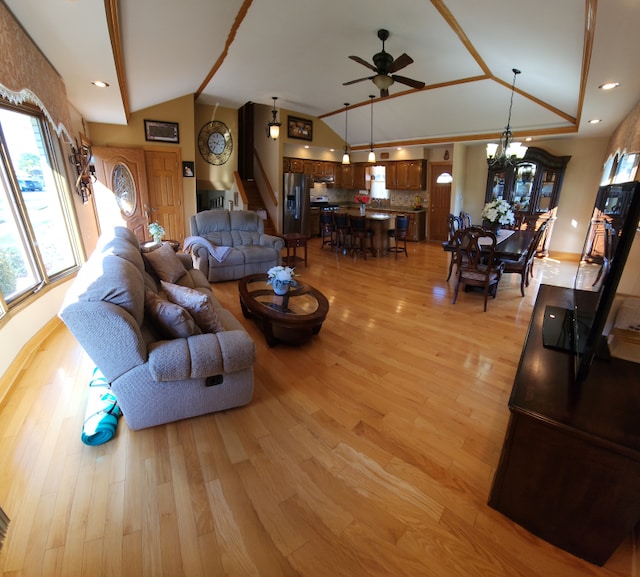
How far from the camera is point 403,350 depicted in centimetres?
299

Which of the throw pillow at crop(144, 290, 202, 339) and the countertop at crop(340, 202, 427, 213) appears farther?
the countertop at crop(340, 202, 427, 213)

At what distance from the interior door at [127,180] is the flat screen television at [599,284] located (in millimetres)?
6263

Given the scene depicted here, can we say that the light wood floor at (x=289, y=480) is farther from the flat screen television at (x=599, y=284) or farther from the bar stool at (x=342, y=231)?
the bar stool at (x=342, y=231)

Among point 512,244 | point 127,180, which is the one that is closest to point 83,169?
point 127,180

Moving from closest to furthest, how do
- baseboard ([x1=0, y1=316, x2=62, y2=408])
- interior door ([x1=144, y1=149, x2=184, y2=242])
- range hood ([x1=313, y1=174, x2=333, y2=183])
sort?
baseboard ([x1=0, y1=316, x2=62, y2=408]), interior door ([x1=144, y1=149, x2=184, y2=242]), range hood ([x1=313, y1=174, x2=333, y2=183])

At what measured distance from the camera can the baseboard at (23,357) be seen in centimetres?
224

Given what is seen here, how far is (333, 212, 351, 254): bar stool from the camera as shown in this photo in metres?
6.82

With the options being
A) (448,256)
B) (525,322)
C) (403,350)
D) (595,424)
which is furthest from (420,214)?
(595,424)

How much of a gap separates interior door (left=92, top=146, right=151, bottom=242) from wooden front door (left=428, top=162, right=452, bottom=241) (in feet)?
22.5

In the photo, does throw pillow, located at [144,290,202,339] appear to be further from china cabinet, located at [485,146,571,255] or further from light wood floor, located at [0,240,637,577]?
china cabinet, located at [485,146,571,255]

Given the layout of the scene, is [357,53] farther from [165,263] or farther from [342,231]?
[165,263]

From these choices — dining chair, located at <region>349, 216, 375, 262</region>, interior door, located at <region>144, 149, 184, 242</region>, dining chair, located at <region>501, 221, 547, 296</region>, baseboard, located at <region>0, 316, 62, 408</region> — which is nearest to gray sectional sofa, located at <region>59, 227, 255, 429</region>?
baseboard, located at <region>0, 316, 62, 408</region>

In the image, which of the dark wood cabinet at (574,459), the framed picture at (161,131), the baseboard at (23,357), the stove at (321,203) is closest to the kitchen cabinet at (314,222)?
the stove at (321,203)

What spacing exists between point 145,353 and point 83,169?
4.30 meters
